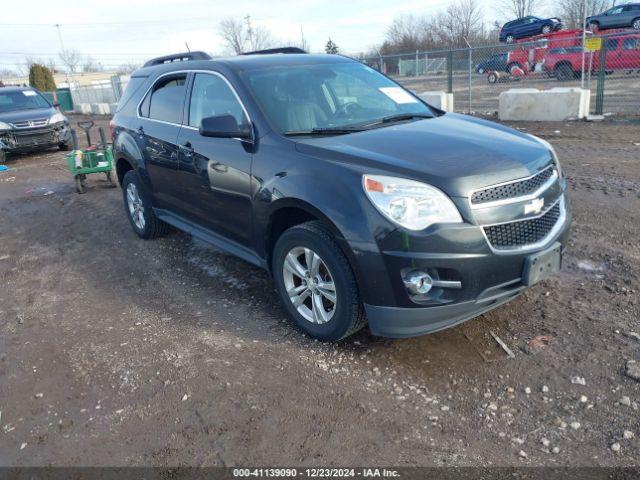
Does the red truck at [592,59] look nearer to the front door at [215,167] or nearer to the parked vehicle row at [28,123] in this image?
the parked vehicle row at [28,123]

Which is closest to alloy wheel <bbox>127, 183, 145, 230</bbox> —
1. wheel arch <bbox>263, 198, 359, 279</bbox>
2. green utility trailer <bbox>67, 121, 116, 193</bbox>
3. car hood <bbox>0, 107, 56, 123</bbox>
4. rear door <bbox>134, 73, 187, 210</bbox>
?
rear door <bbox>134, 73, 187, 210</bbox>

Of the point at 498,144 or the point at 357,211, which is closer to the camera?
the point at 357,211

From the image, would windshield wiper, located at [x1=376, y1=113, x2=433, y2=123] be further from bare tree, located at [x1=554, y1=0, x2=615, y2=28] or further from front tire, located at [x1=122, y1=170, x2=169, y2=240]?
bare tree, located at [x1=554, y1=0, x2=615, y2=28]

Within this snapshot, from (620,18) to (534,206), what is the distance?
27.9 m

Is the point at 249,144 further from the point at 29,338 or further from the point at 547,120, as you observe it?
the point at 547,120

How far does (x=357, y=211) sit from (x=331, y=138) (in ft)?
2.48

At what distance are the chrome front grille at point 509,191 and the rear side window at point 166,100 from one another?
2.93 m

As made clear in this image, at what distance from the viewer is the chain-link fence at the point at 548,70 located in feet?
48.2

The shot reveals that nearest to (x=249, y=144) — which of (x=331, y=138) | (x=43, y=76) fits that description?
(x=331, y=138)

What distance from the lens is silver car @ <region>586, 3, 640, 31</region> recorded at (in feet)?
82.1

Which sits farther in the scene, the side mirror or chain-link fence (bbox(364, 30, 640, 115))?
chain-link fence (bbox(364, 30, 640, 115))

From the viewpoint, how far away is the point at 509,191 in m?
3.09

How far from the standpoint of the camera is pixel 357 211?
9.97ft

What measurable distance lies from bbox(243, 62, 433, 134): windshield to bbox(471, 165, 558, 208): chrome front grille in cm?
124
